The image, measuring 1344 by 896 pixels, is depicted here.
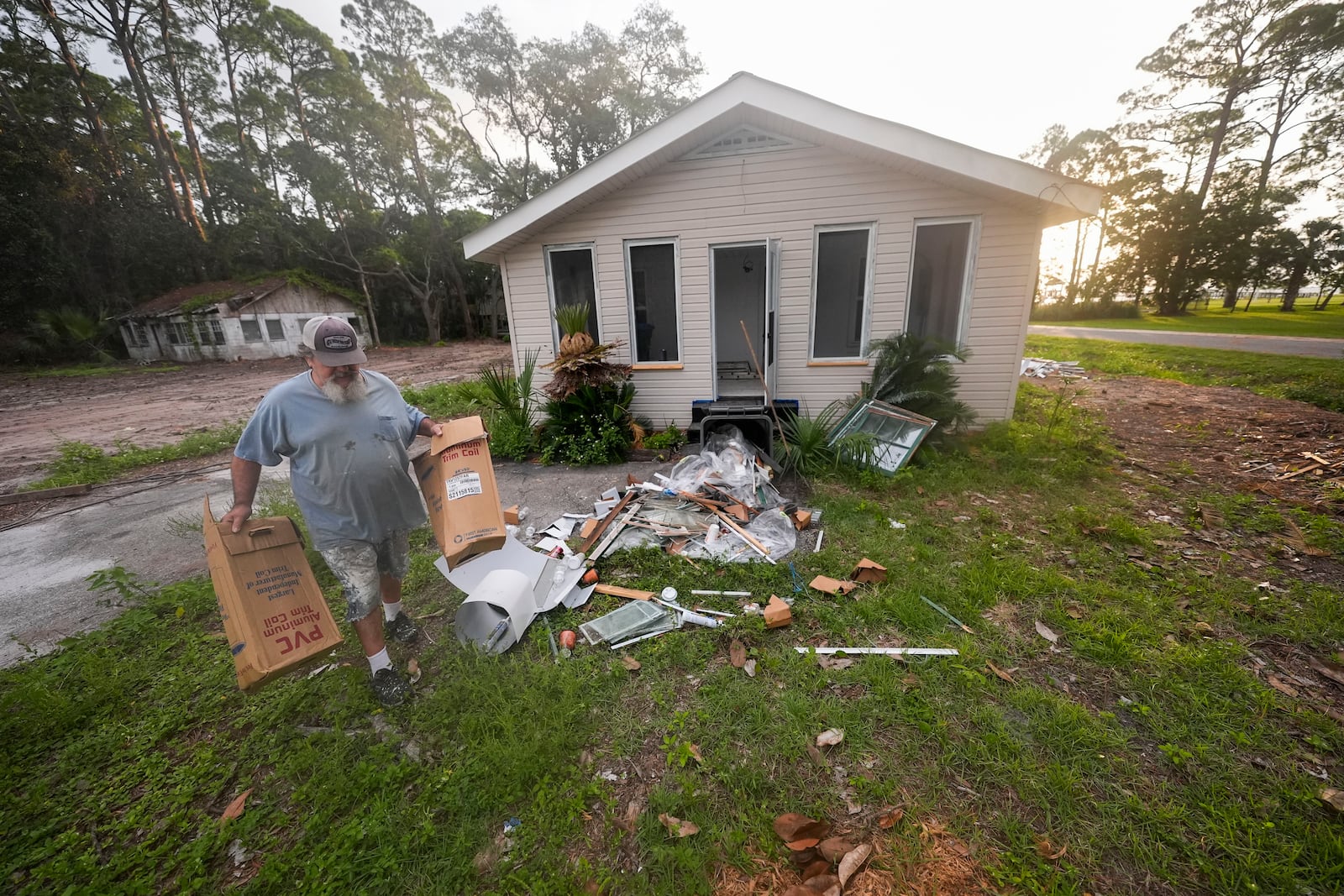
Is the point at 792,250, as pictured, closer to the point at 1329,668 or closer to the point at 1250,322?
the point at 1329,668

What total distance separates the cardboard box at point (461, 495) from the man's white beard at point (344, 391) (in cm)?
46

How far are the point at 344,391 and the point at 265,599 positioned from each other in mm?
1055

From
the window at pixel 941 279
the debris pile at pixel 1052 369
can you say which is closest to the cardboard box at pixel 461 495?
the window at pixel 941 279

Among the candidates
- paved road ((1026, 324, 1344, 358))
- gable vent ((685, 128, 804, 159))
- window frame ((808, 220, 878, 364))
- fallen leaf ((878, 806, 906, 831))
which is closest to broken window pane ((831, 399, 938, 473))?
window frame ((808, 220, 878, 364))

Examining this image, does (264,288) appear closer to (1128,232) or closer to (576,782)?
(576,782)

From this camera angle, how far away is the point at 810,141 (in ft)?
18.8

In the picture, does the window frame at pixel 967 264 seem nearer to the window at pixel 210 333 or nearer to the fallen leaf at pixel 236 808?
the fallen leaf at pixel 236 808

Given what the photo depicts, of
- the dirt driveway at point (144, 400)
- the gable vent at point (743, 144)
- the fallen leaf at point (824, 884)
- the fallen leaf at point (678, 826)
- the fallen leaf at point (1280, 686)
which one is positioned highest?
the gable vent at point (743, 144)

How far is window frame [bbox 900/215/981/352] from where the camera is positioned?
18.6ft

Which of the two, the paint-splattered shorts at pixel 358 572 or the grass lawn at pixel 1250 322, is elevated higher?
the grass lawn at pixel 1250 322

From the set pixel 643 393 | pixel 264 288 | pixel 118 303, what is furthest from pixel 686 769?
pixel 118 303

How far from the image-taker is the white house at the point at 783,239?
541 centimetres

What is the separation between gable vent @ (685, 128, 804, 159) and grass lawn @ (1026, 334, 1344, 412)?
8952mm

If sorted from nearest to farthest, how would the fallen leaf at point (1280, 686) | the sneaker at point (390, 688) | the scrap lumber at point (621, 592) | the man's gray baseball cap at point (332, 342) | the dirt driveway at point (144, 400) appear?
the man's gray baseball cap at point (332, 342) < the fallen leaf at point (1280, 686) < the sneaker at point (390, 688) < the scrap lumber at point (621, 592) < the dirt driveway at point (144, 400)
